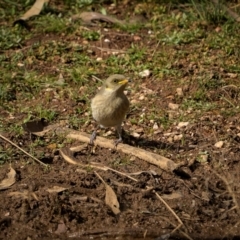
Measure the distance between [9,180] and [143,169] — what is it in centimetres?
146

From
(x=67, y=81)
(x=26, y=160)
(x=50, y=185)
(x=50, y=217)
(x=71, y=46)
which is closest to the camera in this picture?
(x=50, y=217)

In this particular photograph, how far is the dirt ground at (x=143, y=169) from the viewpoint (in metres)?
6.63

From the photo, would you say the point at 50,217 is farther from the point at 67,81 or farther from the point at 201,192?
the point at 67,81

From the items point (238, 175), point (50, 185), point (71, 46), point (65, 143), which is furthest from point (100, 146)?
point (71, 46)

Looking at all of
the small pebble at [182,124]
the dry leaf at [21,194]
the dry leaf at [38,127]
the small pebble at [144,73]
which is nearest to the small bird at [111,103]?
the dry leaf at [38,127]

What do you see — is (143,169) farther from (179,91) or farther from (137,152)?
(179,91)

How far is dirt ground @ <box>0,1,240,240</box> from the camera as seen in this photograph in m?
6.63

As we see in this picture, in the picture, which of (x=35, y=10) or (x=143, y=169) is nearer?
(x=143, y=169)

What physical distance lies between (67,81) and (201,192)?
10.0 feet

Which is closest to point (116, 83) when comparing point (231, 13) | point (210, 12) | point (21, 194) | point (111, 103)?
point (111, 103)

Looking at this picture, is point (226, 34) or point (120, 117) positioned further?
point (226, 34)

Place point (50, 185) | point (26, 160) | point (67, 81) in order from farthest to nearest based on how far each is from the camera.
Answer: point (67, 81) < point (26, 160) < point (50, 185)

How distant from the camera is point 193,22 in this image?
34.7ft

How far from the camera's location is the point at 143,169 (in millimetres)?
7418
